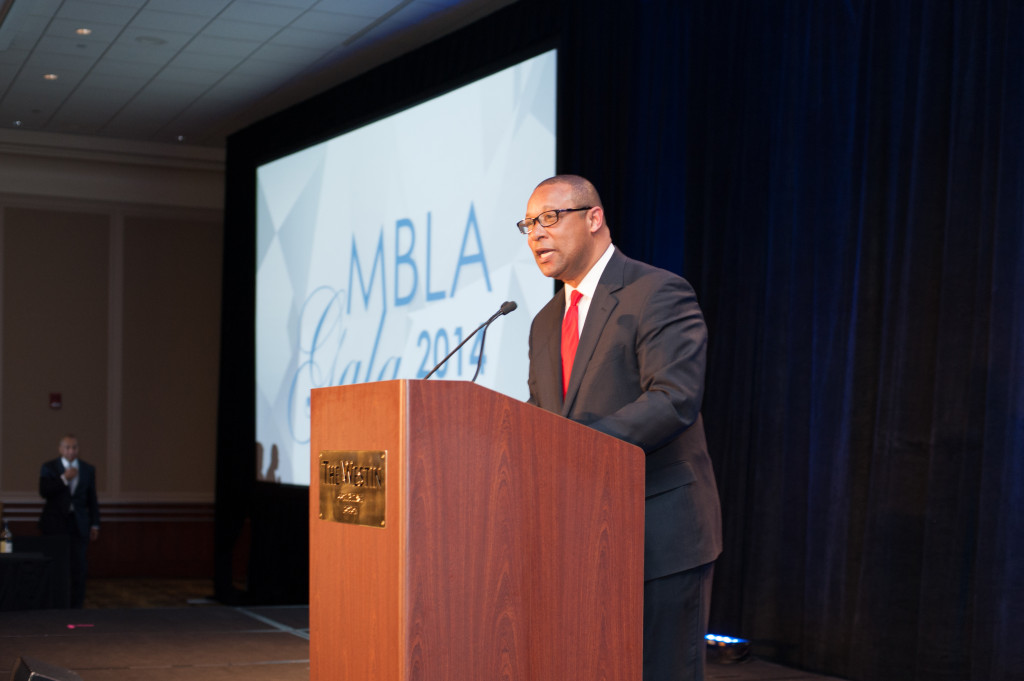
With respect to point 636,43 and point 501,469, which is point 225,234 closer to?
point 636,43

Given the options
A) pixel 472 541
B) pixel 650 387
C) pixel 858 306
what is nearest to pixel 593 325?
pixel 650 387

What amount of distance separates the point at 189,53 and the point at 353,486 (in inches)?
255

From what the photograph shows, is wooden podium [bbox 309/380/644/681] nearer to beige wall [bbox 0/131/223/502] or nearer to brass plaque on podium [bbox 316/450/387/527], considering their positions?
brass plaque on podium [bbox 316/450/387/527]

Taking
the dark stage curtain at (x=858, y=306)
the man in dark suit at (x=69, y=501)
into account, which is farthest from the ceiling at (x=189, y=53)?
the man in dark suit at (x=69, y=501)

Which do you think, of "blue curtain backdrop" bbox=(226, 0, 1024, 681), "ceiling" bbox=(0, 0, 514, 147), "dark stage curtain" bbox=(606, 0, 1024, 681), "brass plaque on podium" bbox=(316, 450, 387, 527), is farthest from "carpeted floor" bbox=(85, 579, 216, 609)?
"brass plaque on podium" bbox=(316, 450, 387, 527)

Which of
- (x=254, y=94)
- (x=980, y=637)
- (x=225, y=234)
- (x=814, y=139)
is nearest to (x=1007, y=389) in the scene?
(x=980, y=637)

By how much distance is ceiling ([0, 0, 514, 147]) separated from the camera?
6832 millimetres

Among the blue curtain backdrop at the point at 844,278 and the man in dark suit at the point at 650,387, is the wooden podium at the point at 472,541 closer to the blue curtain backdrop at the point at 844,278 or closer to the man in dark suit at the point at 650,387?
the man in dark suit at the point at 650,387

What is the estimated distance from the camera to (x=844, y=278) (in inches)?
170

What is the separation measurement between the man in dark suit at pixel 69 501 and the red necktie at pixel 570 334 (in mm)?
6881

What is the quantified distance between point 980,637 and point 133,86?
23.4ft

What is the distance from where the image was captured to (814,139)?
4.50 meters

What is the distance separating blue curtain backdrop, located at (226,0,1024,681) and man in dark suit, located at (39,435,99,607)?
15.7ft

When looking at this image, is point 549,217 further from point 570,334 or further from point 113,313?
point 113,313
